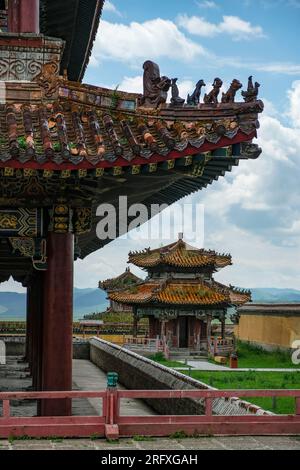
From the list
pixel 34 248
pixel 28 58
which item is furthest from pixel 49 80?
pixel 34 248

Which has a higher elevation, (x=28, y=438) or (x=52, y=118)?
(x=52, y=118)

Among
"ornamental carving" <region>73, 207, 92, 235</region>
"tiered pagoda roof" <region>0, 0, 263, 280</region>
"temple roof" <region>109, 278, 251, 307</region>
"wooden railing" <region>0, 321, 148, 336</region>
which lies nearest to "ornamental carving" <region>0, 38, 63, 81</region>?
"tiered pagoda roof" <region>0, 0, 263, 280</region>

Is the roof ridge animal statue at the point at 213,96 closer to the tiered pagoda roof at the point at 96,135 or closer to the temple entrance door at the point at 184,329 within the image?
the tiered pagoda roof at the point at 96,135

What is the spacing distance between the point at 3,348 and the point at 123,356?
8.97m

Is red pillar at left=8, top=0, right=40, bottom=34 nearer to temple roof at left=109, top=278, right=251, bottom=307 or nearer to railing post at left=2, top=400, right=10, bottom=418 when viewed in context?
railing post at left=2, top=400, right=10, bottom=418

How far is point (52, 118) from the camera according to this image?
11.4 meters

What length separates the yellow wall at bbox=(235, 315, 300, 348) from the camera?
4731 cm

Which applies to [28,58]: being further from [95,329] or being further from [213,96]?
[95,329]

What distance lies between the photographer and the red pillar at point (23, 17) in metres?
12.9

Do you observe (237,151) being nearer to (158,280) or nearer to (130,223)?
(130,223)

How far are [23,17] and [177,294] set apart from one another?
39701mm

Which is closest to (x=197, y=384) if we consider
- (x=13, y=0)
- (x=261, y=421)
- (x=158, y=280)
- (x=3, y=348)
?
(x=261, y=421)

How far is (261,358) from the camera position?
156 feet

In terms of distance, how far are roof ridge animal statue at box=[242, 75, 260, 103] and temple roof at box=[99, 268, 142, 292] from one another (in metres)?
50.3
